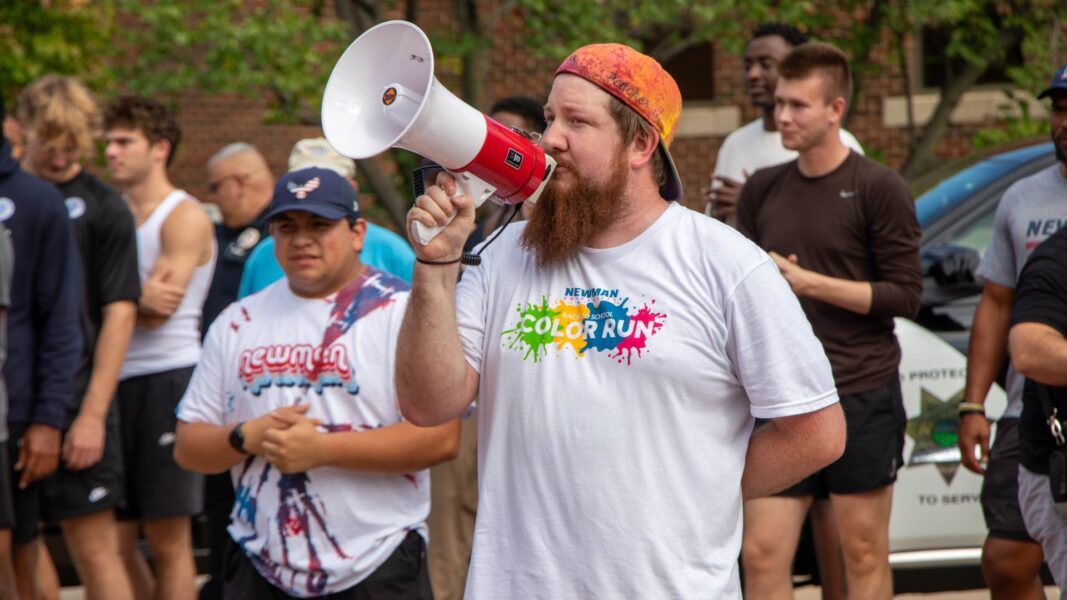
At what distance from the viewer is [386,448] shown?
3.89m

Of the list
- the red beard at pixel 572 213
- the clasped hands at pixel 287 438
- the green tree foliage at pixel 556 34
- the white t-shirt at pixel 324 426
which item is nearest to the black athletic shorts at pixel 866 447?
the white t-shirt at pixel 324 426

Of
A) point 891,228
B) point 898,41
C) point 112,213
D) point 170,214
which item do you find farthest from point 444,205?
point 898,41

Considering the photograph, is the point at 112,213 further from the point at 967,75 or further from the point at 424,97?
the point at 967,75

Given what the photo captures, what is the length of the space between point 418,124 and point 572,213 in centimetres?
38

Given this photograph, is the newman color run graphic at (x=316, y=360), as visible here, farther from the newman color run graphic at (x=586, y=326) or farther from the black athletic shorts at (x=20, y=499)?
the black athletic shorts at (x=20, y=499)

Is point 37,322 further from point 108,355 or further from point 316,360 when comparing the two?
point 316,360

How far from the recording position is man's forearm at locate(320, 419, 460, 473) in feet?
12.7

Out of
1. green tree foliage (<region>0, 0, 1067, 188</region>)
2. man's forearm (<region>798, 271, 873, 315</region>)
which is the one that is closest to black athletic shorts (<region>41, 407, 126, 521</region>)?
man's forearm (<region>798, 271, 873, 315</region>)

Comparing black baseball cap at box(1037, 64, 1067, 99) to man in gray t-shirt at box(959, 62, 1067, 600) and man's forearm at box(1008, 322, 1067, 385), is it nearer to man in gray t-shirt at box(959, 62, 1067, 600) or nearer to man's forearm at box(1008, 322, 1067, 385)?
man in gray t-shirt at box(959, 62, 1067, 600)

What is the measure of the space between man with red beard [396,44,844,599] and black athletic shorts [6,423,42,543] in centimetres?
267

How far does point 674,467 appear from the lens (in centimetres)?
286

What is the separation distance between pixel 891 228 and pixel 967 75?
730 centimetres

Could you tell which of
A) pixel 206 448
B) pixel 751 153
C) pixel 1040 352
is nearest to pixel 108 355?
pixel 206 448

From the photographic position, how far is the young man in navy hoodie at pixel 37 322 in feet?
16.7
